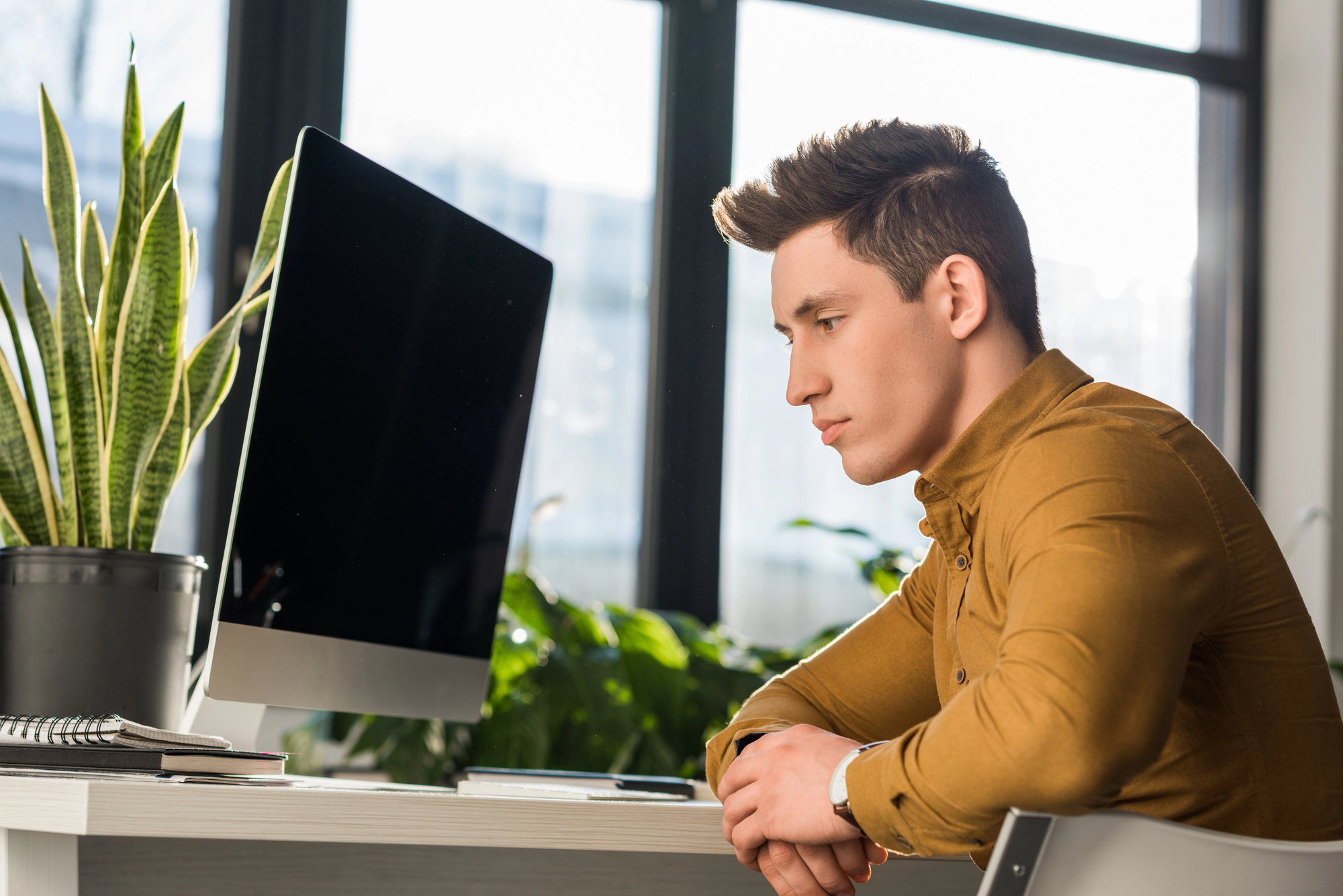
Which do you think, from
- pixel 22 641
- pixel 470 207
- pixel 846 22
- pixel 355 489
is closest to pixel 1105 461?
pixel 355 489

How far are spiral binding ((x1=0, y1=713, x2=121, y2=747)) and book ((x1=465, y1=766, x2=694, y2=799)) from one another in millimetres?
415

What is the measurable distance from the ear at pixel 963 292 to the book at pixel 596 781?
0.54 metres

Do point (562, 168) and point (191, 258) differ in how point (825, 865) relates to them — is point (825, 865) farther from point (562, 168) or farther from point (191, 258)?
point (562, 168)

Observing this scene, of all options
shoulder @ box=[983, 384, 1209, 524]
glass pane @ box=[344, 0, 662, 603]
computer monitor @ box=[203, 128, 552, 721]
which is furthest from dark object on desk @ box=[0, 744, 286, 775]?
glass pane @ box=[344, 0, 662, 603]

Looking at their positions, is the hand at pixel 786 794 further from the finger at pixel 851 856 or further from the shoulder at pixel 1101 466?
the shoulder at pixel 1101 466

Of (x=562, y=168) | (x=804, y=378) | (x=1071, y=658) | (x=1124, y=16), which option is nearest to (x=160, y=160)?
(x=804, y=378)

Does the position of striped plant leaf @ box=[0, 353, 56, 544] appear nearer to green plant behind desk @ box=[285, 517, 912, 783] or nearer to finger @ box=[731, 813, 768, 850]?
finger @ box=[731, 813, 768, 850]

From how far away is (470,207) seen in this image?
9.10 ft

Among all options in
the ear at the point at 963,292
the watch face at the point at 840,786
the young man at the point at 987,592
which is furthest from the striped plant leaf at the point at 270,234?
the watch face at the point at 840,786

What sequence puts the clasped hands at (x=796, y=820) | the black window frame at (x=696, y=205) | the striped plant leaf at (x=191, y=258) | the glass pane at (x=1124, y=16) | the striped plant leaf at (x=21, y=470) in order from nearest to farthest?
the clasped hands at (x=796, y=820) < the striped plant leaf at (x=21, y=470) < the striped plant leaf at (x=191, y=258) < the black window frame at (x=696, y=205) < the glass pane at (x=1124, y=16)

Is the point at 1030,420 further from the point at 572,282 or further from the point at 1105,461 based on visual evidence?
the point at 572,282

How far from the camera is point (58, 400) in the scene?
124 centimetres

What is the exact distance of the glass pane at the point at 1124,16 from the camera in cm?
324

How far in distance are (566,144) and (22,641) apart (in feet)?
6.46
